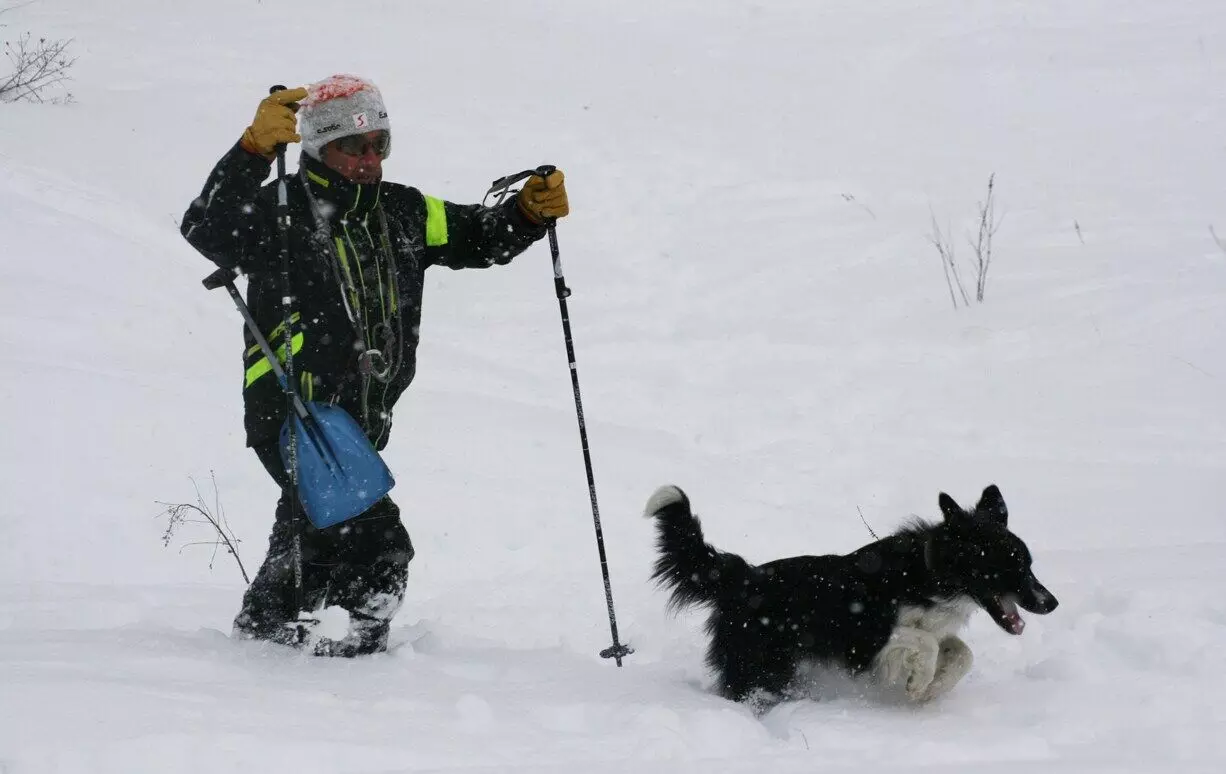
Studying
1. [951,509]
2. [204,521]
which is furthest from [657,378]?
[951,509]

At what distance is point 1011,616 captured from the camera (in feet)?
11.2

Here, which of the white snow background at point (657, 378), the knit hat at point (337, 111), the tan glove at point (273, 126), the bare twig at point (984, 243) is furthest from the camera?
the bare twig at point (984, 243)

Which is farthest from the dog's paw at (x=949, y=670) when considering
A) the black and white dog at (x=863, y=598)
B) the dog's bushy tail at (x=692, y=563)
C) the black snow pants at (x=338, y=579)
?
the black snow pants at (x=338, y=579)

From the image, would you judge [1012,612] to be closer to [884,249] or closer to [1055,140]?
[884,249]

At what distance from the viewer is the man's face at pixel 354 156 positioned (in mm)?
3498

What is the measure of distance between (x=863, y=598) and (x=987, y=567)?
40 cm

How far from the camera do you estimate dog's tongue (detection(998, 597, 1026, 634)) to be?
3391 millimetres

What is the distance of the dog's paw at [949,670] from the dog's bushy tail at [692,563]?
65cm

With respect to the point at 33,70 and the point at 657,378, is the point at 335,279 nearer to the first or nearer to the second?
the point at 657,378

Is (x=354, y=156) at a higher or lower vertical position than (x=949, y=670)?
higher

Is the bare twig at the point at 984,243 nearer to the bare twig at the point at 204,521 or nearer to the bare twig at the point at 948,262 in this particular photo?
the bare twig at the point at 948,262

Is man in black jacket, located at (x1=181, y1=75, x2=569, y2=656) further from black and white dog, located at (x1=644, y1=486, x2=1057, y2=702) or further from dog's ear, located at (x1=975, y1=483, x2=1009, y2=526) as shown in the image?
dog's ear, located at (x1=975, y1=483, x2=1009, y2=526)

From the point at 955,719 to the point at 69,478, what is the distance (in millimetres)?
4046

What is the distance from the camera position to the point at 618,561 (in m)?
5.17
